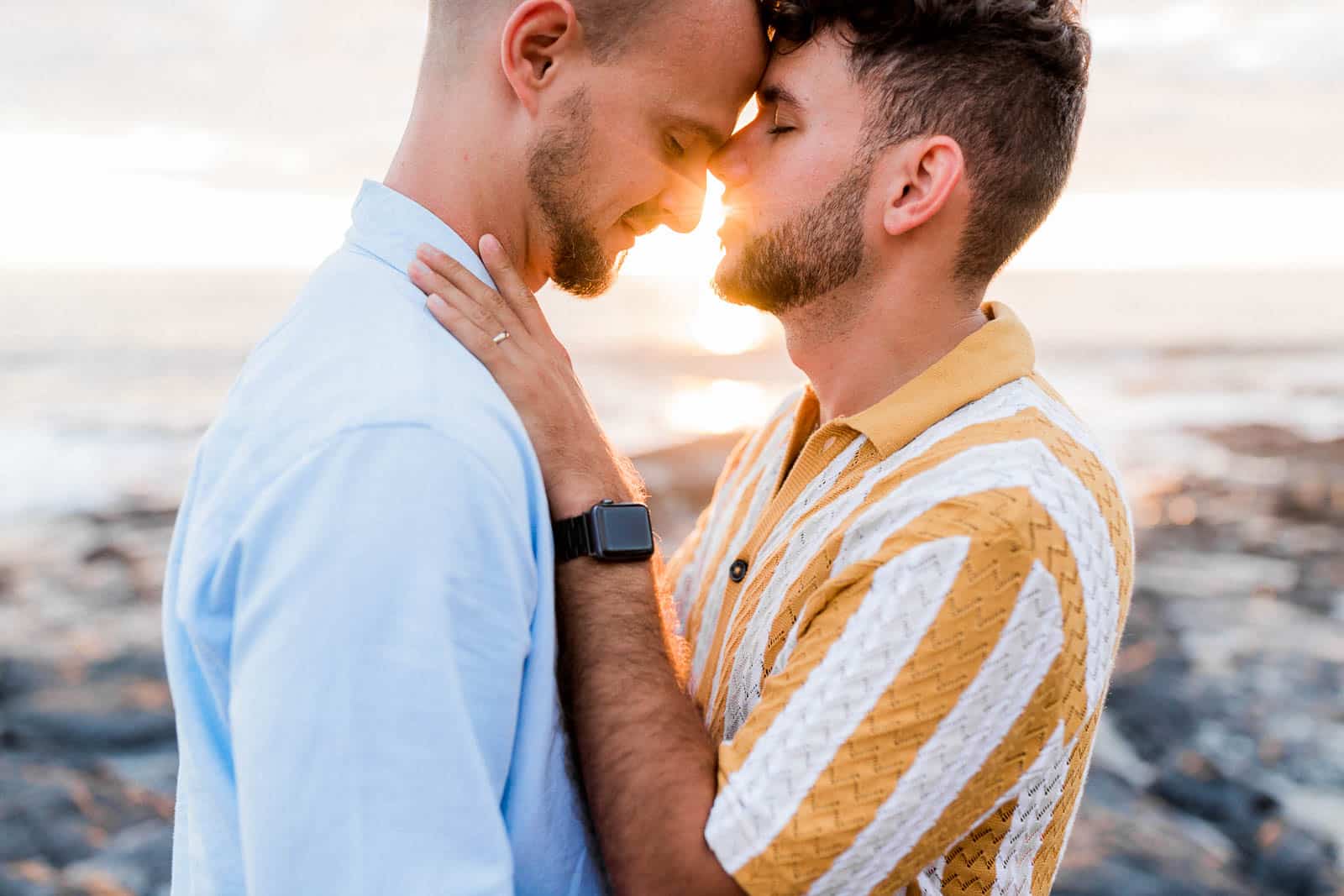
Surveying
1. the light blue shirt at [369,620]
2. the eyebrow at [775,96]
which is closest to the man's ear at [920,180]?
the eyebrow at [775,96]

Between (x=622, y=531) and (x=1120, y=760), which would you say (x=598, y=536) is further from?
(x=1120, y=760)

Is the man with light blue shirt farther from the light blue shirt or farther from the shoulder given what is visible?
the shoulder

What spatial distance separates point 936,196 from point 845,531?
896mm

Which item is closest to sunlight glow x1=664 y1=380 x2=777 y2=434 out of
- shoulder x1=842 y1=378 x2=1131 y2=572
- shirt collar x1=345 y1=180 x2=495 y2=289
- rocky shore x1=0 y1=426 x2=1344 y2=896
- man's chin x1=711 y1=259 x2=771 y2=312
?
rocky shore x1=0 y1=426 x2=1344 y2=896

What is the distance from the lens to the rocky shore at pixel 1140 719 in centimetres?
508

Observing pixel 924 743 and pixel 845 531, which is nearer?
pixel 924 743

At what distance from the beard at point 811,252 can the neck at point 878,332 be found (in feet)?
0.12

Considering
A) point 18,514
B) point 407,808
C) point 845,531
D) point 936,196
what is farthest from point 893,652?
point 18,514

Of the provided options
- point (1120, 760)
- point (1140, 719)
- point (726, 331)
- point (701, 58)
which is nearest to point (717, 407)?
point (726, 331)

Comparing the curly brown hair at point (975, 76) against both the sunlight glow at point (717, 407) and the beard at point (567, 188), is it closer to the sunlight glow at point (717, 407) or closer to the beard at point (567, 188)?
the beard at point (567, 188)

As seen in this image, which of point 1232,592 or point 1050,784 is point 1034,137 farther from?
point 1232,592

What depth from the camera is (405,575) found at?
1.43 meters

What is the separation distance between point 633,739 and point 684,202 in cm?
126

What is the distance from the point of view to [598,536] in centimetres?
192
